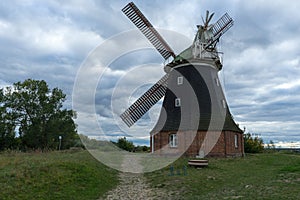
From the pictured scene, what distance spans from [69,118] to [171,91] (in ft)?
63.4

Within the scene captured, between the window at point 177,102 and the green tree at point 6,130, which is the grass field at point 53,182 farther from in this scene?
the green tree at point 6,130

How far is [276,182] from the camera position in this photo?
10141mm

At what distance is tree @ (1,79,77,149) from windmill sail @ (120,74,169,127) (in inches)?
646

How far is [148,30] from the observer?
2217 centimetres

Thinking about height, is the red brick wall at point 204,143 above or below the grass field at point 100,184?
above

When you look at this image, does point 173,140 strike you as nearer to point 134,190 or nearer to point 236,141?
point 236,141

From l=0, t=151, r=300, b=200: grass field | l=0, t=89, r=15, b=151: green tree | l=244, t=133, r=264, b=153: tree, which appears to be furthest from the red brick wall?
l=0, t=89, r=15, b=151: green tree

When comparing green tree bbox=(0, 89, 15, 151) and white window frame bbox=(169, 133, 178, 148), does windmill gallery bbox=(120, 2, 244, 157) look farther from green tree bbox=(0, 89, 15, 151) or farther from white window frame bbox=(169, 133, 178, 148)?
green tree bbox=(0, 89, 15, 151)

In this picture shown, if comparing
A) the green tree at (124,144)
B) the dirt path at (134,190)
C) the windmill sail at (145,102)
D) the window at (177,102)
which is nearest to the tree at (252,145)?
the window at (177,102)

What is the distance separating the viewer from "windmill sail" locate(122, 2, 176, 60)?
21.7 m

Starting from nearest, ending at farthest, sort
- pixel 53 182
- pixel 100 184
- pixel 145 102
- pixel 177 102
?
pixel 53 182 → pixel 100 184 → pixel 177 102 → pixel 145 102

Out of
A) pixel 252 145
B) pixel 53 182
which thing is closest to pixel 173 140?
pixel 53 182

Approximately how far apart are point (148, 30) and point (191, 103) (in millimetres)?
6664

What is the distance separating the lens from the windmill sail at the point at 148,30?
21688 millimetres
